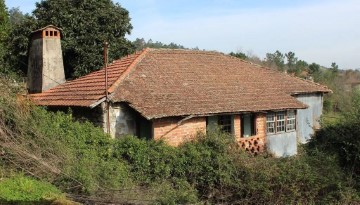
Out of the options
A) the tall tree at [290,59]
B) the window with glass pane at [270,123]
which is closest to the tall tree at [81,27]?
the window with glass pane at [270,123]

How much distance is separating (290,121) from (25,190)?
14280 mm

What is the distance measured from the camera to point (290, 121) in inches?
810

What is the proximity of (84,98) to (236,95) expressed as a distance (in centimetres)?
707

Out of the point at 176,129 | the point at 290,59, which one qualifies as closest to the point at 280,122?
the point at 176,129

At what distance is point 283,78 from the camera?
23.6 meters

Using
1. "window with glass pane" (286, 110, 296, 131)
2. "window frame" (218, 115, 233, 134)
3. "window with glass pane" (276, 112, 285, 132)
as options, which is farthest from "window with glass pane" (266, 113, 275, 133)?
"window frame" (218, 115, 233, 134)

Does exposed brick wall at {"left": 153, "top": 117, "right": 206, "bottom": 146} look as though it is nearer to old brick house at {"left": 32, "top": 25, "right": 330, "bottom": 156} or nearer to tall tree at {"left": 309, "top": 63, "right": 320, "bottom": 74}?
old brick house at {"left": 32, "top": 25, "right": 330, "bottom": 156}

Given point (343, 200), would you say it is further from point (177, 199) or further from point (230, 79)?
point (230, 79)

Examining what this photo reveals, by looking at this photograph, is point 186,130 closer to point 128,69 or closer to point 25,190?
point 128,69

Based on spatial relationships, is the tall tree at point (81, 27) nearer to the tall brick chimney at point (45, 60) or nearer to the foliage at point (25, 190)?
the tall brick chimney at point (45, 60)

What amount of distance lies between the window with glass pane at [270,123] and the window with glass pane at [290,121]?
109 cm

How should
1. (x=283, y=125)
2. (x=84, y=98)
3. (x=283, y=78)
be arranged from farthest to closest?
1. (x=283, y=78)
2. (x=283, y=125)
3. (x=84, y=98)

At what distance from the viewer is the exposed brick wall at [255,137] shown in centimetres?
1812

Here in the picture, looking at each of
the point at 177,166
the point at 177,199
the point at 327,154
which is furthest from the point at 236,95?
the point at 177,199
